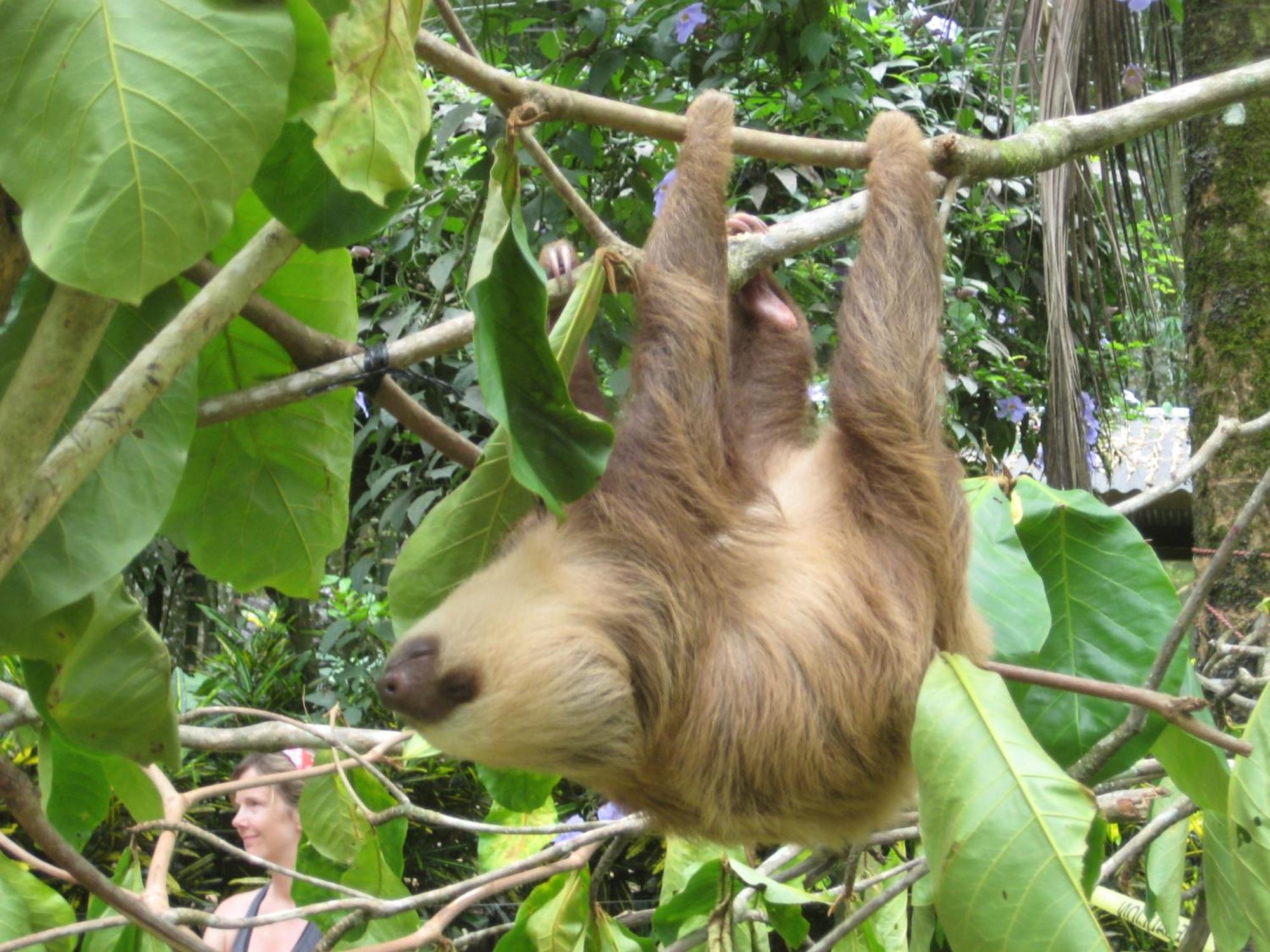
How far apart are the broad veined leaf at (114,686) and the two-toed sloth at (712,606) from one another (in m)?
0.58

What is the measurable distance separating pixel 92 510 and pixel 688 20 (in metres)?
4.50

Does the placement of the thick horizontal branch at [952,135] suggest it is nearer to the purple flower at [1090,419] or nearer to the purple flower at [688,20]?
the purple flower at [688,20]

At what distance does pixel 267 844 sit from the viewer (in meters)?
5.52

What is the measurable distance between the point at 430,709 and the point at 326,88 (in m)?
1.39

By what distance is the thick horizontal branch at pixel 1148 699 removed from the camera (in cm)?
176

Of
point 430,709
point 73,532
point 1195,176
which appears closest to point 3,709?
point 430,709

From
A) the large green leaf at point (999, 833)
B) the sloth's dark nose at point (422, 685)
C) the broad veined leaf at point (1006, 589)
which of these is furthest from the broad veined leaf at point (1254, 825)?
the sloth's dark nose at point (422, 685)

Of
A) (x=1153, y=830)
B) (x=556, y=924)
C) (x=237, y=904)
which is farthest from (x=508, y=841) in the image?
(x=237, y=904)

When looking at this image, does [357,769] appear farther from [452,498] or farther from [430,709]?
[452,498]

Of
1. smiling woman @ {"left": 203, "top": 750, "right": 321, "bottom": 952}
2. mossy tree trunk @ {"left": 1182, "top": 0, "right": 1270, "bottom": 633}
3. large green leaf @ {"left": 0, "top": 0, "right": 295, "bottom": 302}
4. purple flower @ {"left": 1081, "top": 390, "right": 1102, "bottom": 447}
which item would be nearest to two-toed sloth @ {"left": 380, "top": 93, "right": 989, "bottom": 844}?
large green leaf @ {"left": 0, "top": 0, "right": 295, "bottom": 302}

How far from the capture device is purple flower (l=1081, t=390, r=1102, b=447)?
6.38 m

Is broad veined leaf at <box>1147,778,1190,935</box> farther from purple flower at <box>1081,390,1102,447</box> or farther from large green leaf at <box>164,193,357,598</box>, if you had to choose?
purple flower at <box>1081,390,1102,447</box>

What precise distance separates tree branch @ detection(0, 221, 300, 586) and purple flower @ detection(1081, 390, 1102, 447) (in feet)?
18.2

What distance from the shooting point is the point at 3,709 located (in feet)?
12.8
